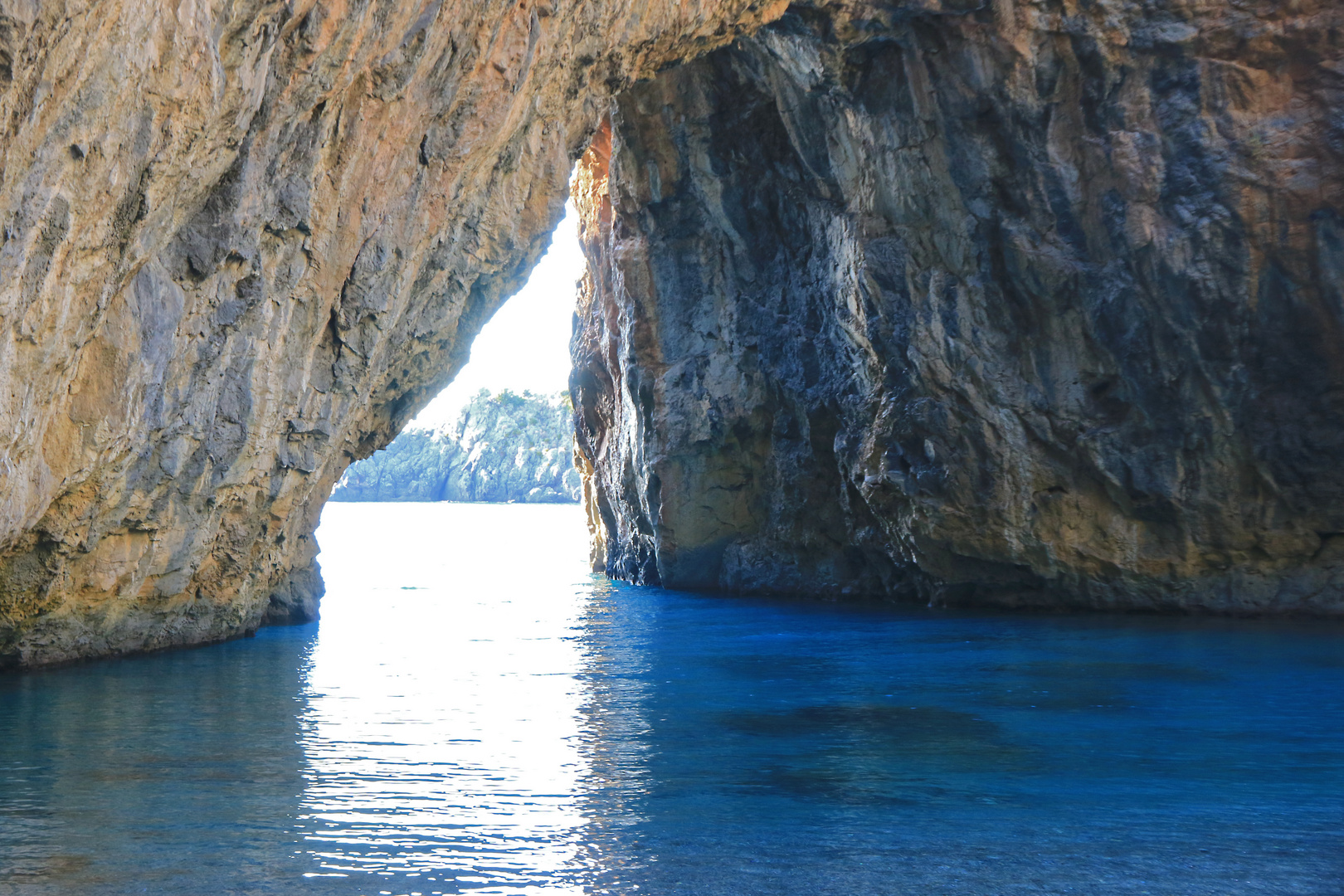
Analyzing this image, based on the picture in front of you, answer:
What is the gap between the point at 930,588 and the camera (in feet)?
76.4

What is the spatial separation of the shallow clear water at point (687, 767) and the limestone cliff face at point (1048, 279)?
3.34 metres

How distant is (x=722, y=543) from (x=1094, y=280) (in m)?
10.9

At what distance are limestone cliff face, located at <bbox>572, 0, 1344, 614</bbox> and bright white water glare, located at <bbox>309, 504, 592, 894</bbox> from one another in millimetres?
7146

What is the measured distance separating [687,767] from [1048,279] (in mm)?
13576

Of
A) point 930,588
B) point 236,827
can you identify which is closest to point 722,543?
point 930,588

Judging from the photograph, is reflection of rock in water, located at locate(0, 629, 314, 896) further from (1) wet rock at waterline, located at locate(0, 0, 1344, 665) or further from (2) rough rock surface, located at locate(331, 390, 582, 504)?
(2) rough rock surface, located at locate(331, 390, 582, 504)

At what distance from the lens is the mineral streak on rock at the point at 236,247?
8.28 m

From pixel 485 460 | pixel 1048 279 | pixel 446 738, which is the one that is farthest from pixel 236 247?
pixel 485 460

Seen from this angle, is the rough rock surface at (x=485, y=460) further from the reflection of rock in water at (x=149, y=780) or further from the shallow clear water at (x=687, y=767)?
the reflection of rock in water at (x=149, y=780)

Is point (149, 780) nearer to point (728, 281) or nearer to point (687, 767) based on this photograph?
point (687, 767)

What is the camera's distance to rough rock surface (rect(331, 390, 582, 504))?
154 metres

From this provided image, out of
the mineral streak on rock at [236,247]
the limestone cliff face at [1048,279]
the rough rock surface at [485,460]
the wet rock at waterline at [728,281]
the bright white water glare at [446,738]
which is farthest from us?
the rough rock surface at [485,460]

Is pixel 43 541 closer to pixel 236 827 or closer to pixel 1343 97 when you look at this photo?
pixel 236 827

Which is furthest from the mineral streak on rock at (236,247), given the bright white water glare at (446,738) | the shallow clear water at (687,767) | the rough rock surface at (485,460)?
the rough rock surface at (485,460)
